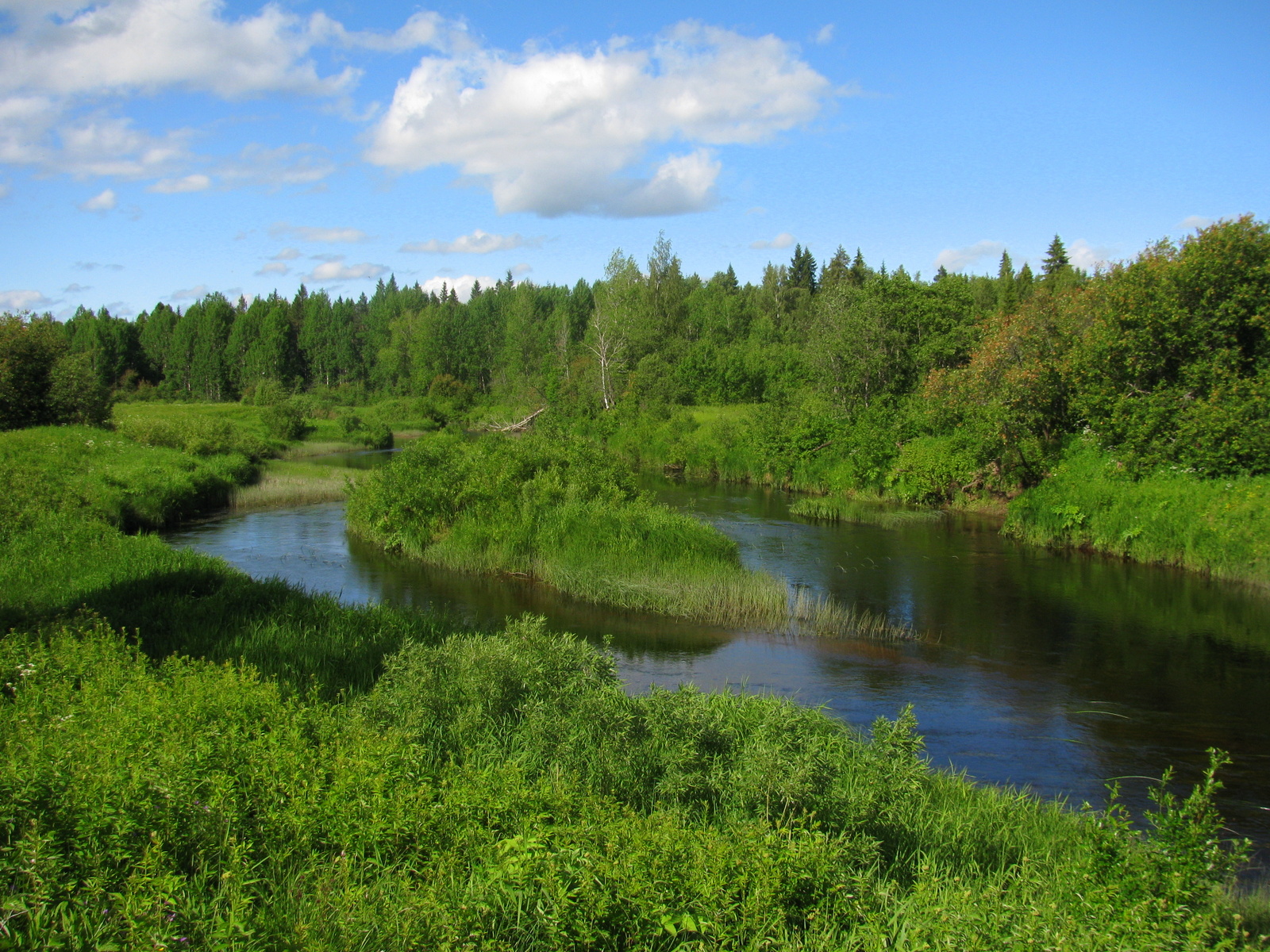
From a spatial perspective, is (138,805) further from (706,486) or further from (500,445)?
(706,486)

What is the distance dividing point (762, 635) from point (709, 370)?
1952 inches

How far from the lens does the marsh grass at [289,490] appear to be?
31.2 m

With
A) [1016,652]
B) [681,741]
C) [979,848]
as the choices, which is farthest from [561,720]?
[1016,652]

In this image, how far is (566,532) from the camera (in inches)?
800

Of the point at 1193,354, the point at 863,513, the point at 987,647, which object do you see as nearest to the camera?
the point at 987,647

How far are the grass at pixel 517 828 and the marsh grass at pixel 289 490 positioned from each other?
74.7 ft

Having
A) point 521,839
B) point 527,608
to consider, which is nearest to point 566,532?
point 527,608

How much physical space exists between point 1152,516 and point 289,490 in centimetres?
2867

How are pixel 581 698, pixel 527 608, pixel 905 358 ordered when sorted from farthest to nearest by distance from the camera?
1. pixel 905 358
2. pixel 527 608
3. pixel 581 698

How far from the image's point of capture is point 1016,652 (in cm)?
1565

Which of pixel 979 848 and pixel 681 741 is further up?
pixel 681 741

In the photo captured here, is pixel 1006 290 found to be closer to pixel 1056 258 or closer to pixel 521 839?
pixel 1056 258

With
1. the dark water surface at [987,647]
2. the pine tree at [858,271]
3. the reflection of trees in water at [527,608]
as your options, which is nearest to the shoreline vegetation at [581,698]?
the reflection of trees in water at [527,608]

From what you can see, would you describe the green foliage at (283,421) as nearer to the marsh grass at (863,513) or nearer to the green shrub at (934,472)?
the marsh grass at (863,513)
